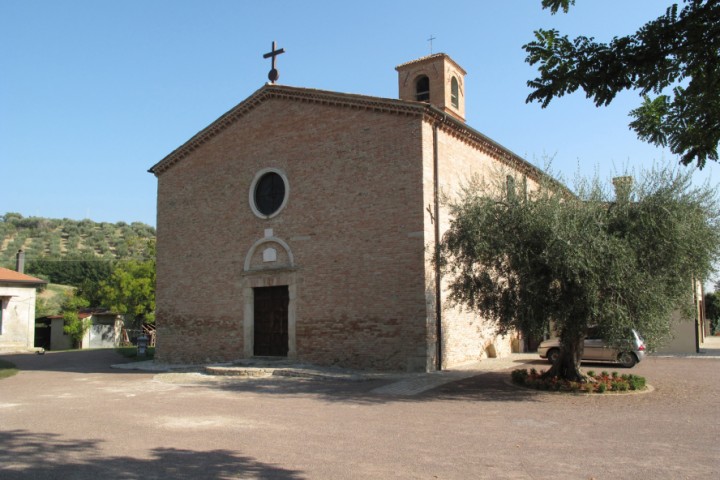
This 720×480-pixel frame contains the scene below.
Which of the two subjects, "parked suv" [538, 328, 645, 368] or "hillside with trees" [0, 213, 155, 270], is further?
"hillside with trees" [0, 213, 155, 270]

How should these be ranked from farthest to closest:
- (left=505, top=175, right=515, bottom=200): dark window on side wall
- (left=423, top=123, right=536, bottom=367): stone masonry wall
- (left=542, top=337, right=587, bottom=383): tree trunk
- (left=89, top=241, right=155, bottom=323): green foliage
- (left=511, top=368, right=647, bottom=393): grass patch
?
(left=89, top=241, right=155, bottom=323): green foliage < (left=423, top=123, right=536, bottom=367): stone masonry wall < (left=542, top=337, right=587, bottom=383): tree trunk < (left=505, top=175, right=515, bottom=200): dark window on side wall < (left=511, top=368, right=647, bottom=393): grass patch

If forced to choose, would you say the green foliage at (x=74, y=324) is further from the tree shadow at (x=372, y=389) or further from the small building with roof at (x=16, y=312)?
the tree shadow at (x=372, y=389)

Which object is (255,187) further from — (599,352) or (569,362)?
(599,352)

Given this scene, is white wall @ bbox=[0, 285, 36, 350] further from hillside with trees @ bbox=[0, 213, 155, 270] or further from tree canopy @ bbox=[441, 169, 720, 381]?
tree canopy @ bbox=[441, 169, 720, 381]

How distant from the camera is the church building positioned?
48.7ft

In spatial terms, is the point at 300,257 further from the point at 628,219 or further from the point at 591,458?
the point at 591,458

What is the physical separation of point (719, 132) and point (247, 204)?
16137mm

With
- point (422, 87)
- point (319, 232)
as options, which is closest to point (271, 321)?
point (319, 232)

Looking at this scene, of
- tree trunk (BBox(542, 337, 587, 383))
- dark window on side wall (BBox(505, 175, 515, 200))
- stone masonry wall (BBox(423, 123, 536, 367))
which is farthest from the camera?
stone masonry wall (BBox(423, 123, 536, 367))

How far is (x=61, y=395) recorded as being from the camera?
12344 mm

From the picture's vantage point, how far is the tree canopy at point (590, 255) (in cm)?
1077

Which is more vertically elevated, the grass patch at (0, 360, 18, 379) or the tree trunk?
the tree trunk

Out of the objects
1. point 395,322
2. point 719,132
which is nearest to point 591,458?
point 719,132

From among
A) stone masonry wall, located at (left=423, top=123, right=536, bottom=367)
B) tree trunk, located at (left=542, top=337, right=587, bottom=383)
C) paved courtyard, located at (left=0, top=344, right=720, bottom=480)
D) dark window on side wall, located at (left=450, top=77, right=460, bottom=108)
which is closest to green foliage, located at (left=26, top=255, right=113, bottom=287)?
dark window on side wall, located at (left=450, top=77, right=460, bottom=108)
